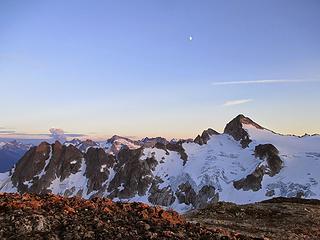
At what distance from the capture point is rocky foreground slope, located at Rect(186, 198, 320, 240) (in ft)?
93.5

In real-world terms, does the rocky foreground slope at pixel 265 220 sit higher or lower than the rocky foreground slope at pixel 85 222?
lower

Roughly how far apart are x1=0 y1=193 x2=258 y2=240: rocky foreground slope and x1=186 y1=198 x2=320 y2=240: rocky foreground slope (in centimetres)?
646

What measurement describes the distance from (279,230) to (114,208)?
12497mm

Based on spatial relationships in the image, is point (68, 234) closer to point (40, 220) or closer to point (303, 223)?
point (40, 220)

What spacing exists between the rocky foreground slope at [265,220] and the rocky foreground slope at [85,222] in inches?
254

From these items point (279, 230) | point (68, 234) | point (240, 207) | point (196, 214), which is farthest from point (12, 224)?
point (240, 207)

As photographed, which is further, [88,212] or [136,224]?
[88,212]

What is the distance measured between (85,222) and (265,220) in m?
19.7

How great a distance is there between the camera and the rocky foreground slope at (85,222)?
1814cm

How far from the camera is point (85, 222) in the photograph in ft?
64.0

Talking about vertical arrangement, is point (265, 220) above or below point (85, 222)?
below

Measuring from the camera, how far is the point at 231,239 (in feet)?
63.1

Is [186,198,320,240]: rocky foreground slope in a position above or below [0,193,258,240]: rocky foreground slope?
below

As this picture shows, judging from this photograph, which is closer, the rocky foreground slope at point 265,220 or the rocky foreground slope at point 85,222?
the rocky foreground slope at point 85,222
